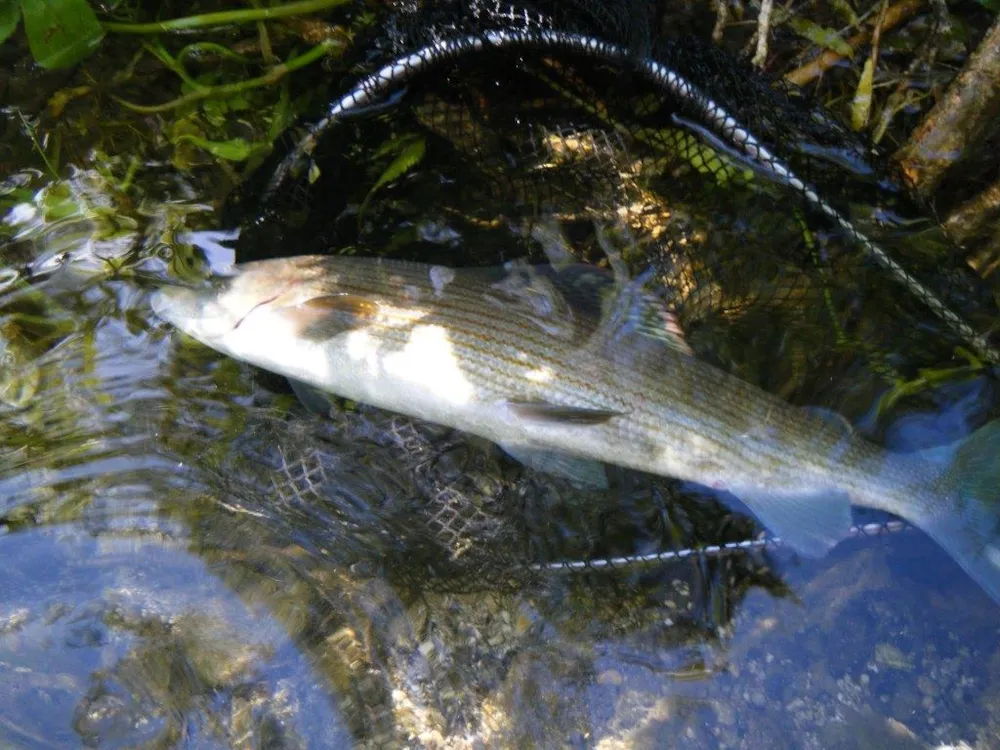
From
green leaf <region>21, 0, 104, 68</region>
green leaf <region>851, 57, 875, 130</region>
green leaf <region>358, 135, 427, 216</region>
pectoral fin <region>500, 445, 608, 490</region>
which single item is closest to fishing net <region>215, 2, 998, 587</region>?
green leaf <region>358, 135, 427, 216</region>

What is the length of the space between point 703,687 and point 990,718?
132 centimetres

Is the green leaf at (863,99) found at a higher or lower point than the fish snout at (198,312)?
higher

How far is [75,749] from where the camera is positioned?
315cm

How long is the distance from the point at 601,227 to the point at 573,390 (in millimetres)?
1085

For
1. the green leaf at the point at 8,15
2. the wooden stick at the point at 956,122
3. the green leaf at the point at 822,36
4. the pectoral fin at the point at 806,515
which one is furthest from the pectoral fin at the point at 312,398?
the green leaf at the point at 822,36

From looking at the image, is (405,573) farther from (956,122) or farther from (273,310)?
(956,122)

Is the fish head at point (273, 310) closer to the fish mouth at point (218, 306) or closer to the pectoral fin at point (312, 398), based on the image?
the fish mouth at point (218, 306)

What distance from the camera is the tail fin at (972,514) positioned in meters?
3.14

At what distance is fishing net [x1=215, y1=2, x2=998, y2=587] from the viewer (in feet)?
11.2

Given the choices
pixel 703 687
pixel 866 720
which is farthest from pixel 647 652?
pixel 866 720

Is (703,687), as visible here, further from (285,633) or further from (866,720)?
(285,633)

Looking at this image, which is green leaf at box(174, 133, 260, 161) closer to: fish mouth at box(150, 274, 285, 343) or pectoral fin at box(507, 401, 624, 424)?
fish mouth at box(150, 274, 285, 343)

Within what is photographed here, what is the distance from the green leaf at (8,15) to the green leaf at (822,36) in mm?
3918

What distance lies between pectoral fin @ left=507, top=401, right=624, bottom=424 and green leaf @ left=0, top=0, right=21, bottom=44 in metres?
2.95
